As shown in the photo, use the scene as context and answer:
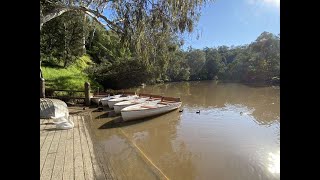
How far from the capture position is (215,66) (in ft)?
191

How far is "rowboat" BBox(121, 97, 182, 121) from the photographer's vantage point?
13366 mm

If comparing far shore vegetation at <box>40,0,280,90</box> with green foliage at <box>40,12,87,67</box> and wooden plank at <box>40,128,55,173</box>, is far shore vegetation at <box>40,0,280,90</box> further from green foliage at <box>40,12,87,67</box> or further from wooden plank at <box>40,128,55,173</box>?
wooden plank at <box>40,128,55,173</box>

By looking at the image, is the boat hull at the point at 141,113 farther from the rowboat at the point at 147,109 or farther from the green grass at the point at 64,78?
the green grass at the point at 64,78

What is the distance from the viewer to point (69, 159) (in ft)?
18.9

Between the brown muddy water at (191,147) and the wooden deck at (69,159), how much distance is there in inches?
30.8

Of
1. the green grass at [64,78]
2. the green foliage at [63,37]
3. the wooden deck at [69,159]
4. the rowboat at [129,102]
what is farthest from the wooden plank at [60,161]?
the green grass at [64,78]

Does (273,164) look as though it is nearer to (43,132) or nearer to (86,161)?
(86,161)

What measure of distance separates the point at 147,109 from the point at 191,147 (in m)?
4.64

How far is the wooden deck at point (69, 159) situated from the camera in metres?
4.98

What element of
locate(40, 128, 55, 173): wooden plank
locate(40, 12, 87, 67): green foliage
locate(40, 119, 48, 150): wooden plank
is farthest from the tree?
locate(40, 128, 55, 173): wooden plank
